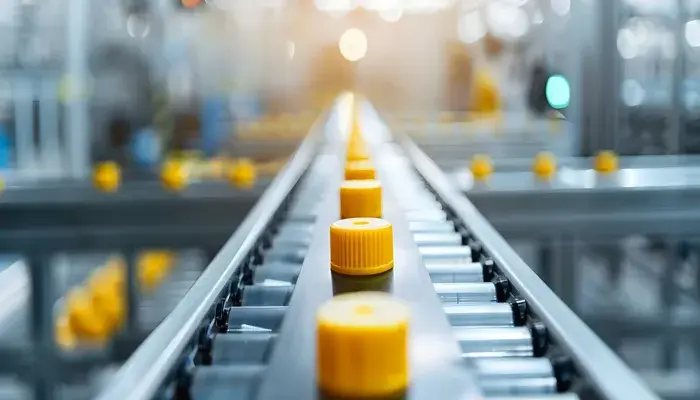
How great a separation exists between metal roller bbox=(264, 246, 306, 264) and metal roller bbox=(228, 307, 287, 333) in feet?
0.64

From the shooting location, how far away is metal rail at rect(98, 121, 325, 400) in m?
0.42

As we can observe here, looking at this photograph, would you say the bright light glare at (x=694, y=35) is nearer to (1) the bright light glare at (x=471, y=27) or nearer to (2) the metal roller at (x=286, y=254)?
(1) the bright light glare at (x=471, y=27)

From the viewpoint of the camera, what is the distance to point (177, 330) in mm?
506

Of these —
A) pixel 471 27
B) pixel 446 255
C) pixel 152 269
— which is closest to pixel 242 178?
pixel 446 255

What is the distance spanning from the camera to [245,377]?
1.67 ft

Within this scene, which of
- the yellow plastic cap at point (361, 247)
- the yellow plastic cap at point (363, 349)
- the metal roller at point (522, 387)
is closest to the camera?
the yellow plastic cap at point (363, 349)

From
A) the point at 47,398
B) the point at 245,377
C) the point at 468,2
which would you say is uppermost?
the point at 468,2

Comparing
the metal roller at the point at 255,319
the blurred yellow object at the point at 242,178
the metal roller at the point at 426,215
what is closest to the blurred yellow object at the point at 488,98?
the blurred yellow object at the point at 242,178

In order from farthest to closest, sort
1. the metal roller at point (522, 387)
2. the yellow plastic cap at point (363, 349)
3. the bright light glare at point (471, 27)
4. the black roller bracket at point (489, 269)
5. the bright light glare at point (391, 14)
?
1. the bright light glare at point (391, 14)
2. the bright light glare at point (471, 27)
3. the black roller bracket at point (489, 269)
4. the metal roller at point (522, 387)
5. the yellow plastic cap at point (363, 349)

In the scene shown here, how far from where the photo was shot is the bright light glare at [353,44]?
33.9ft

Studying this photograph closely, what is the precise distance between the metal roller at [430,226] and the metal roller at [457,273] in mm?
169

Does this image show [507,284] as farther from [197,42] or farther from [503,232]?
[197,42]

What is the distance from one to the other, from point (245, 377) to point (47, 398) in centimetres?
195

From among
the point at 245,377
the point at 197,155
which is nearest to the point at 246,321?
the point at 245,377
